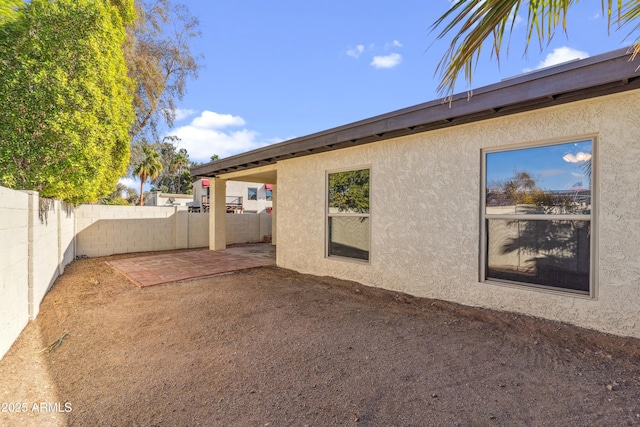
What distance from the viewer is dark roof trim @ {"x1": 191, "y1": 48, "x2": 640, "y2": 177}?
10.7 ft

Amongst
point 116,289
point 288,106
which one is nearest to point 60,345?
point 116,289

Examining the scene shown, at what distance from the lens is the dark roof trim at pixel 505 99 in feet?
10.7

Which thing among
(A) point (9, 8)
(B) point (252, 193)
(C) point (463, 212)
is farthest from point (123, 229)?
(B) point (252, 193)

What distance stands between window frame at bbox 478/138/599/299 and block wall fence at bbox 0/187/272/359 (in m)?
6.02

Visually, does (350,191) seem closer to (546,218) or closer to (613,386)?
(546,218)

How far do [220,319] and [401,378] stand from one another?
9.05 feet

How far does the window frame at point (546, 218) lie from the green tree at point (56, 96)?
706cm

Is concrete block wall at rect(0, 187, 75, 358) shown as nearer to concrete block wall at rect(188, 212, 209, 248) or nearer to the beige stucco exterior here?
the beige stucco exterior

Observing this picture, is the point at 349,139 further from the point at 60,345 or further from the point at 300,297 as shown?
the point at 60,345

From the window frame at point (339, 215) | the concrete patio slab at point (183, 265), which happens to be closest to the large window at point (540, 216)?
the window frame at point (339, 215)

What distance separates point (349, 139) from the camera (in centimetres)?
589

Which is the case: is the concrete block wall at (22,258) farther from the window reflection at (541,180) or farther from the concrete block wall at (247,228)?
the concrete block wall at (247,228)

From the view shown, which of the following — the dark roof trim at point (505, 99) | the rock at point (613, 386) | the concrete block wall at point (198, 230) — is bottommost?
the rock at point (613, 386)

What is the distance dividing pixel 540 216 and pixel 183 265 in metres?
8.24
